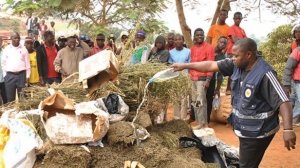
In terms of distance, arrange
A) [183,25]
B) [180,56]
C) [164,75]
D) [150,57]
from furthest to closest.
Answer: [183,25], [180,56], [150,57], [164,75]

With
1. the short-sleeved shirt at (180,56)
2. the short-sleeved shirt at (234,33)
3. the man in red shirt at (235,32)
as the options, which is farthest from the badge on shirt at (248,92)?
the short-sleeved shirt at (234,33)

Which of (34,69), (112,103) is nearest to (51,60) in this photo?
(34,69)

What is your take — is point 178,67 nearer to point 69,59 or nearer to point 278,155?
point 278,155

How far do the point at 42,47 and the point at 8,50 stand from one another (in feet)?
1.93

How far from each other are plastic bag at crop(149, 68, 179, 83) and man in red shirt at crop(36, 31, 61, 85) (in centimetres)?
395

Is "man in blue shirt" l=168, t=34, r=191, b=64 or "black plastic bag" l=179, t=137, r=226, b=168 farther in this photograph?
"man in blue shirt" l=168, t=34, r=191, b=64

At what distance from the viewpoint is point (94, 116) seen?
13.0ft

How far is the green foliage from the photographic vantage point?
35.8 feet

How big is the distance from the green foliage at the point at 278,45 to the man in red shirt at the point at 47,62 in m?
5.34

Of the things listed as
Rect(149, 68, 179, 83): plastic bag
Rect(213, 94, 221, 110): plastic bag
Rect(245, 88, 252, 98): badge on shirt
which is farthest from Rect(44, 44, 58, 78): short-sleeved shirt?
Rect(245, 88, 252, 98): badge on shirt

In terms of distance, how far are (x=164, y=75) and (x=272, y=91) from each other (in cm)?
126

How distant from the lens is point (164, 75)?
462 cm

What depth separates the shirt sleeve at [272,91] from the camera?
3645mm

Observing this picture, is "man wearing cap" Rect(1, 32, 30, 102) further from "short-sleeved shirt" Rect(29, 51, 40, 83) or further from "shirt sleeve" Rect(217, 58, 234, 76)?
"shirt sleeve" Rect(217, 58, 234, 76)
